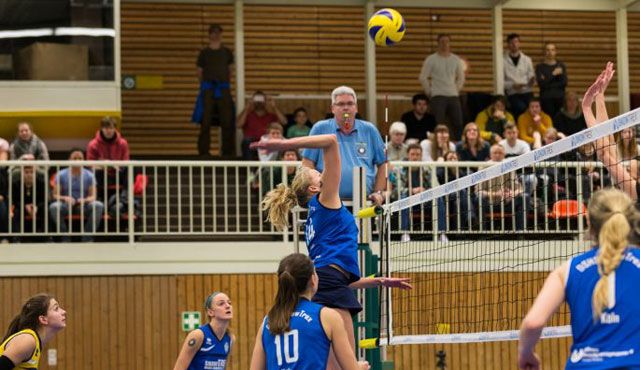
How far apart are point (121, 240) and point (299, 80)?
835 cm

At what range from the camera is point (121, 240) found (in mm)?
17641

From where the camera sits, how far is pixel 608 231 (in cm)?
554

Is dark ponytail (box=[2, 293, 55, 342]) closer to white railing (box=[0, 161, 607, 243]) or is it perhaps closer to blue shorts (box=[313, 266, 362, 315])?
blue shorts (box=[313, 266, 362, 315])

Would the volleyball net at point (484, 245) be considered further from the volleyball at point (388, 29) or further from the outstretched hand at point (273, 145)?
the outstretched hand at point (273, 145)

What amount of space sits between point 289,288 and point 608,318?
7.40ft

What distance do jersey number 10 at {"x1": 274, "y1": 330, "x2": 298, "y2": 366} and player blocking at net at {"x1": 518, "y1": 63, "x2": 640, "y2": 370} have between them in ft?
6.18

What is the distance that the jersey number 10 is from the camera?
23.7 ft

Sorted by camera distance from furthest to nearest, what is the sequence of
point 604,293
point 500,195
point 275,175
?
point 275,175 < point 500,195 < point 604,293

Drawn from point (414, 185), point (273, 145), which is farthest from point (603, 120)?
point (414, 185)

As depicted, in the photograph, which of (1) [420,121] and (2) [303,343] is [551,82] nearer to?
(1) [420,121]

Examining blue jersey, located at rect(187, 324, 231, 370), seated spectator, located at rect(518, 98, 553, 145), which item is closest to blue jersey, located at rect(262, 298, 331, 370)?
blue jersey, located at rect(187, 324, 231, 370)

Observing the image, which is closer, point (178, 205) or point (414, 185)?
point (178, 205)

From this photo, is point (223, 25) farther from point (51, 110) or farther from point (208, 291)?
point (208, 291)

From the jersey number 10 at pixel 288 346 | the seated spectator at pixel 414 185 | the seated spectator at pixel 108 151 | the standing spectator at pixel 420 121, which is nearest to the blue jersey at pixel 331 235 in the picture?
the jersey number 10 at pixel 288 346
